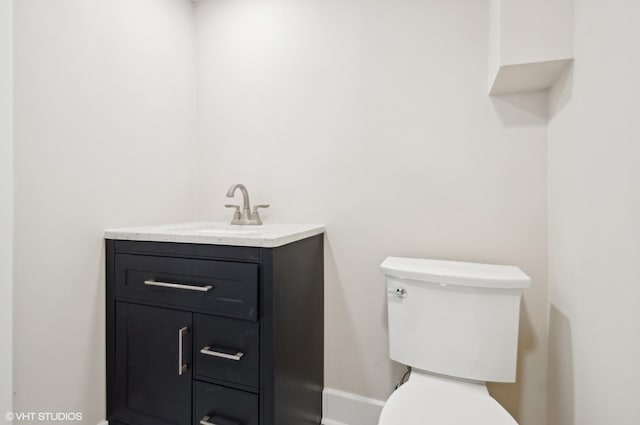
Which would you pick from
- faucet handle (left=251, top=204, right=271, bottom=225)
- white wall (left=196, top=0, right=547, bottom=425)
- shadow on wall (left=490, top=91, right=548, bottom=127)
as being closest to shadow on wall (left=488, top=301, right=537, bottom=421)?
white wall (left=196, top=0, right=547, bottom=425)

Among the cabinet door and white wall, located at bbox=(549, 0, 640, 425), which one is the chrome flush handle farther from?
the cabinet door

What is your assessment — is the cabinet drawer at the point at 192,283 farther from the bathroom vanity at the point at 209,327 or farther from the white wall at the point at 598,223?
the white wall at the point at 598,223

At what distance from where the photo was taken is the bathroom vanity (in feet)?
3.51

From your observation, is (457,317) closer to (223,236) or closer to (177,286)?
(223,236)

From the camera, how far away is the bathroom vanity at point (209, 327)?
3.51 feet

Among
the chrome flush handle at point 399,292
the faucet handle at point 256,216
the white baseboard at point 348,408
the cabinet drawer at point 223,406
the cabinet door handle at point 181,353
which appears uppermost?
the faucet handle at point 256,216

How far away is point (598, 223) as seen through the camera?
0.82m

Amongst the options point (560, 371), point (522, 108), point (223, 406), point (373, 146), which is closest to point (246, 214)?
point (373, 146)

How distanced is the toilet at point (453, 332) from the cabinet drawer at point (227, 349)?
0.47m

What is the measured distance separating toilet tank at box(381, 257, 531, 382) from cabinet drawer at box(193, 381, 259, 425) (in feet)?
1.81

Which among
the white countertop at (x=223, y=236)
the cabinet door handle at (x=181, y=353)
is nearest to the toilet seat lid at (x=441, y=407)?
the white countertop at (x=223, y=236)

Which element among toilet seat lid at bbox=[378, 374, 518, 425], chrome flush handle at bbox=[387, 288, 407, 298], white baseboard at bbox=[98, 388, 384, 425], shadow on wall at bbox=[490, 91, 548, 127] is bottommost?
white baseboard at bbox=[98, 388, 384, 425]

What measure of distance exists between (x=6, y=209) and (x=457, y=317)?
1.52 m

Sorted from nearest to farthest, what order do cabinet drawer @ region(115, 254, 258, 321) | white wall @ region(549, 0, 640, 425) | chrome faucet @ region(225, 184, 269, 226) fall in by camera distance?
white wall @ region(549, 0, 640, 425), cabinet drawer @ region(115, 254, 258, 321), chrome faucet @ region(225, 184, 269, 226)
